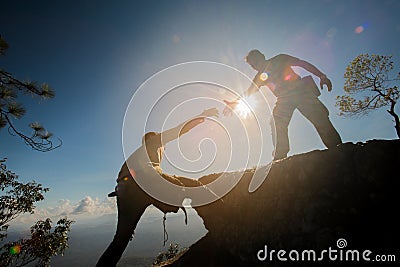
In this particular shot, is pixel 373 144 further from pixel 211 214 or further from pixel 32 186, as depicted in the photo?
pixel 32 186

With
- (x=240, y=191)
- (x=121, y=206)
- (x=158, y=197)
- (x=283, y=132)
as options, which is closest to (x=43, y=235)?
(x=121, y=206)

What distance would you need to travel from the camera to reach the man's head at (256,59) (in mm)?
7245

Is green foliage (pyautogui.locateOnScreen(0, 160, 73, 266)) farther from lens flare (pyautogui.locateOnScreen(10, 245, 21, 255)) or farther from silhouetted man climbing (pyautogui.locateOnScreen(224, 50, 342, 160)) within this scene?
silhouetted man climbing (pyautogui.locateOnScreen(224, 50, 342, 160))

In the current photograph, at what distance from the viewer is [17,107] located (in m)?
5.89

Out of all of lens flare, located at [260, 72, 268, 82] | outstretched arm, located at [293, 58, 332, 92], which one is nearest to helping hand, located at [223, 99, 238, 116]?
lens flare, located at [260, 72, 268, 82]

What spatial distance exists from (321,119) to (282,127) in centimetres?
110

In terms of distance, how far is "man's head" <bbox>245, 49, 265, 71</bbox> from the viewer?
7245 millimetres

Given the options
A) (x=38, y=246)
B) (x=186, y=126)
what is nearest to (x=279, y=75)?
(x=186, y=126)

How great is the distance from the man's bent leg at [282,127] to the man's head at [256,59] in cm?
149

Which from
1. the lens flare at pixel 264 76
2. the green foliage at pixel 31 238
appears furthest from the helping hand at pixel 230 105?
the green foliage at pixel 31 238

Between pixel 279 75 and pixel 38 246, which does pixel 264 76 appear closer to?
pixel 279 75

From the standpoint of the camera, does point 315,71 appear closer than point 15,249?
Yes

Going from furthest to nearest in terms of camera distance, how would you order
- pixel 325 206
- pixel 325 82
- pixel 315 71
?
pixel 315 71
pixel 325 82
pixel 325 206

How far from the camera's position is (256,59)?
7.27 meters
